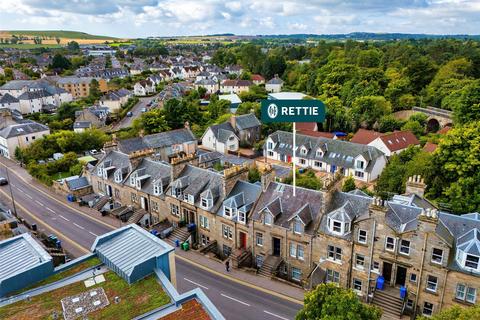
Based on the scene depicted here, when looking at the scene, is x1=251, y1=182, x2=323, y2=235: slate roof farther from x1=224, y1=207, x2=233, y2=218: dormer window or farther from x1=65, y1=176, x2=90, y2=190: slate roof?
x1=65, y1=176, x2=90, y2=190: slate roof

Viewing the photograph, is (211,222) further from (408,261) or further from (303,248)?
(408,261)

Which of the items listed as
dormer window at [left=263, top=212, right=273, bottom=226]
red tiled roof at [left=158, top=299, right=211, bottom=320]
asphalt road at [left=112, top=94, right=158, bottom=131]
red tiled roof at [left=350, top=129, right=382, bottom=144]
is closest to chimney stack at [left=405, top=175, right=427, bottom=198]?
dormer window at [left=263, top=212, right=273, bottom=226]

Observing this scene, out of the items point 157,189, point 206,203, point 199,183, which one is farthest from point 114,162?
point 206,203

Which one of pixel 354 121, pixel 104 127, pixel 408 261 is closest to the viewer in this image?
pixel 408 261

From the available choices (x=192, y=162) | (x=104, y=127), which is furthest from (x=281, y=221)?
(x=104, y=127)

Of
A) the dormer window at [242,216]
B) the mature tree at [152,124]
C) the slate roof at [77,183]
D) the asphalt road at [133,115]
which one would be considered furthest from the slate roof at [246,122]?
the dormer window at [242,216]

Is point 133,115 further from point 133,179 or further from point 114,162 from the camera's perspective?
point 133,179
